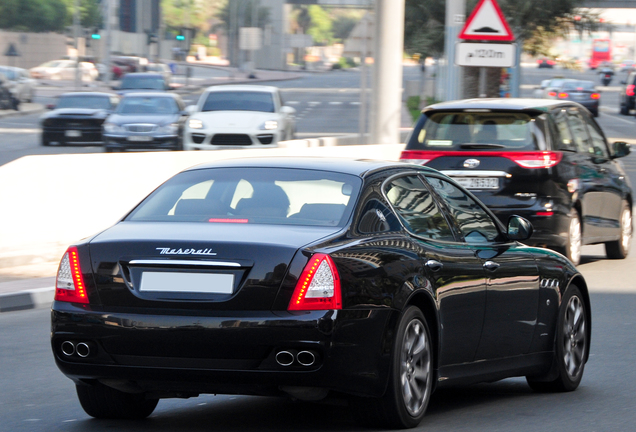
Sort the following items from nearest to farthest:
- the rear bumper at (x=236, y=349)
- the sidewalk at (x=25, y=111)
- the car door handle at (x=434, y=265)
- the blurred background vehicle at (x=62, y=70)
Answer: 1. the rear bumper at (x=236, y=349)
2. the car door handle at (x=434, y=265)
3. the sidewalk at (x=25, y=111)
4. the blurred background vehicle at (x=62, y=70)

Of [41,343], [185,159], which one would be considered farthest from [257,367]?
[185,159]

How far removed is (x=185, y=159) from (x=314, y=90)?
237 feet

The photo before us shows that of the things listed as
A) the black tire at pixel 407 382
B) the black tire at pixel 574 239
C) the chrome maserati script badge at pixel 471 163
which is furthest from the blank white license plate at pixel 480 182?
the black tire at pixel 407 382

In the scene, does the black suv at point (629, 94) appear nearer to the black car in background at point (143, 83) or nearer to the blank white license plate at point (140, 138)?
the black car in background at point (143, 83)

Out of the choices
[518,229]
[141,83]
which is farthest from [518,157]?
[141,83]

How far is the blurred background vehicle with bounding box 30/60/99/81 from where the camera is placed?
84750 millimetres

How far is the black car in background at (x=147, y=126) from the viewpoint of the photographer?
1182 inches

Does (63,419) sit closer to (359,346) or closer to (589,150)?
(359,346)

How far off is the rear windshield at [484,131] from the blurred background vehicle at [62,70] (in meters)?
73.2

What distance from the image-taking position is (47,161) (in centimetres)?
1334

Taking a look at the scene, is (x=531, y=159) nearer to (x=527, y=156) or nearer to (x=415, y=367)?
(x=527, y=156)

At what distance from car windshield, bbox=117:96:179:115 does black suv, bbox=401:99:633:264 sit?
18522mm

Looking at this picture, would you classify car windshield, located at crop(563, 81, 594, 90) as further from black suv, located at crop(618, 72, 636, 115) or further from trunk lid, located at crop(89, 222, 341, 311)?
trunk lid, located at crop(89, 222, 341, 311)

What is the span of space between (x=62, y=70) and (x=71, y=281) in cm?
8283
